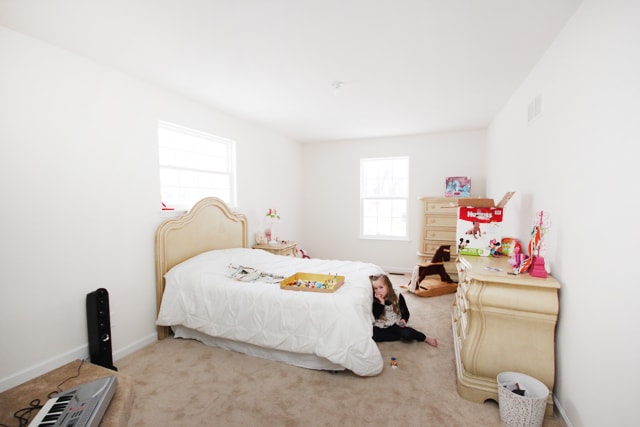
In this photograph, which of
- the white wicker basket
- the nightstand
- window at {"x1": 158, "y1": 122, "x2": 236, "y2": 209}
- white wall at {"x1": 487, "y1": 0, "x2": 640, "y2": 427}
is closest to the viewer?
white wall at {"x1": 487, "y1": 0, "x2": 640, "y2": 427}

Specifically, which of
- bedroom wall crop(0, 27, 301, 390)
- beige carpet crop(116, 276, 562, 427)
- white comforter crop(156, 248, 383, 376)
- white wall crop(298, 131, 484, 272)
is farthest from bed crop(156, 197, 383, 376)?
white wall crop(298, 131, 484, 272)

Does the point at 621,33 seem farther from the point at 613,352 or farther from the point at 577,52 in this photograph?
the point at 613,352

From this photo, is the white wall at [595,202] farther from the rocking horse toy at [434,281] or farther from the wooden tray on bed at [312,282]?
the rocking horse toy at [434,281]

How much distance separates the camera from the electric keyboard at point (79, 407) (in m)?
0.87

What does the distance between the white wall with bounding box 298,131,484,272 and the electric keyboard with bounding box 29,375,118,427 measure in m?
4.56

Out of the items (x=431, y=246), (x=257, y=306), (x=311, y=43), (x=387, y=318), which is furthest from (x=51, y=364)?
(x=431, y=246)

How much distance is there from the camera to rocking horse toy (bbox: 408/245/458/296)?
4.20m

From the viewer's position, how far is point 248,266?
3275 millimetres

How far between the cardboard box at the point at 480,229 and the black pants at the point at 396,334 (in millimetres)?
867

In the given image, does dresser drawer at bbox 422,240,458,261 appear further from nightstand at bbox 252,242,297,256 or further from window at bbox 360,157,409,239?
nightstand at bbox 252,242,297,256

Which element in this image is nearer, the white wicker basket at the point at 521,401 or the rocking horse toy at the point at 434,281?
the white wicker basket at the point at 521,401

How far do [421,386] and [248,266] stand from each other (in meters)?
1.96

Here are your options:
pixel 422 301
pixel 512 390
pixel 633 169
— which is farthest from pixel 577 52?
pixel 422 301

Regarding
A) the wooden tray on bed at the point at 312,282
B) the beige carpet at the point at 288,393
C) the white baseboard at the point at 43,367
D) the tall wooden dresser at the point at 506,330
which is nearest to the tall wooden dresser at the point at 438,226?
the beige carpet at the point at 288,393
